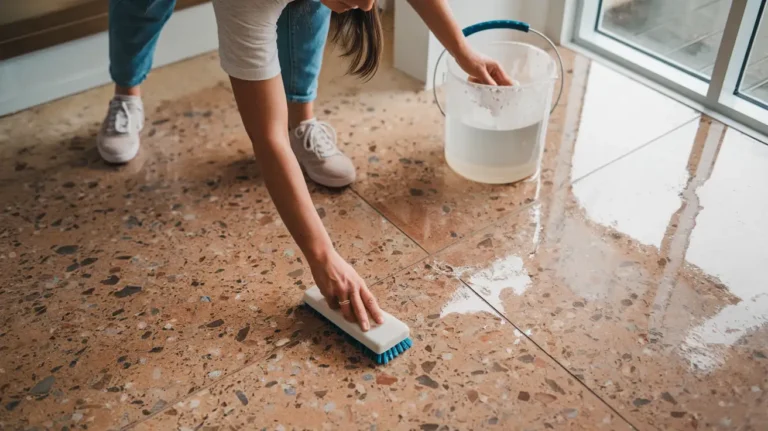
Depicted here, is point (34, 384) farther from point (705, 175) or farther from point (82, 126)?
point (705, 175)

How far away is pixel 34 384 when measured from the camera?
1.16 meters

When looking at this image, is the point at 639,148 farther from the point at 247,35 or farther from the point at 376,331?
the point at 247,35

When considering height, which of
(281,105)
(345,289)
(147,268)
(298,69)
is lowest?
(147,268)

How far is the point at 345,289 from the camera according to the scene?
115 centimetres

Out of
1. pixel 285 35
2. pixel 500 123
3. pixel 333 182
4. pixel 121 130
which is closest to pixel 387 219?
pixel 333 182

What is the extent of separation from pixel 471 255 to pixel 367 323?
30 cm

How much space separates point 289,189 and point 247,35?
0.22m

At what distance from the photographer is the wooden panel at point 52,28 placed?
5.50 feet

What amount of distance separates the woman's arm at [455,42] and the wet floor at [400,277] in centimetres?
24

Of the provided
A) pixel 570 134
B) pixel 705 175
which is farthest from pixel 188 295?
pixel 705 175

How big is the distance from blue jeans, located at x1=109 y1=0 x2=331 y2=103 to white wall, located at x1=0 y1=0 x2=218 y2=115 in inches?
11.0

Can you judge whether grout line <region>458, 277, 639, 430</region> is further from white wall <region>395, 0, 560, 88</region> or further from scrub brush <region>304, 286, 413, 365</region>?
white wall <region>395, 0, 560, 88</region>

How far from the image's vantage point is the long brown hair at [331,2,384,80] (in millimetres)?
1162

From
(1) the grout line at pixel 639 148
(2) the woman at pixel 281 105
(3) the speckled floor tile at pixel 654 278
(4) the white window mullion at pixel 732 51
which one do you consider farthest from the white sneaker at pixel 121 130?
(4) the white window mullion at pixel 732 51
